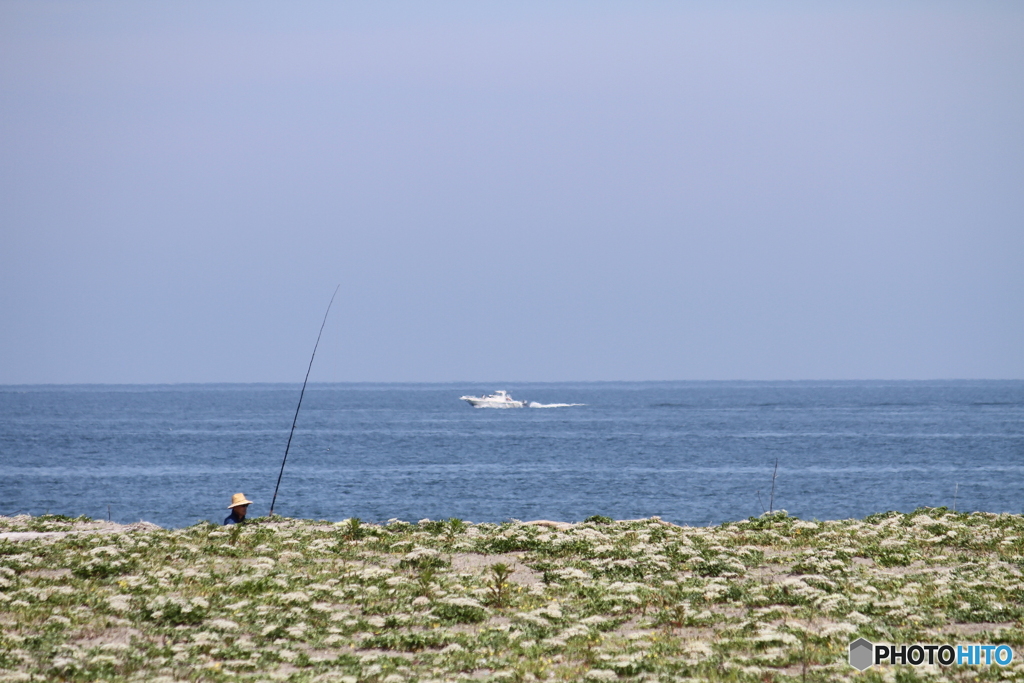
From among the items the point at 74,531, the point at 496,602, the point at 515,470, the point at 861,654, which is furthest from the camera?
the point at 515,470

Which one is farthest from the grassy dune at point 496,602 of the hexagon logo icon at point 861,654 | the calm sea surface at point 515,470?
the calm sea surface at point 515,470

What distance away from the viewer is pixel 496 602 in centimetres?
1445

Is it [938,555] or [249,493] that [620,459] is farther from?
[938,555]

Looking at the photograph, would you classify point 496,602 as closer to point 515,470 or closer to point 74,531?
point 74,531

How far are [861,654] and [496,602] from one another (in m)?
5.09

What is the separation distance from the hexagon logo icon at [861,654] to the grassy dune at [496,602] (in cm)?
16

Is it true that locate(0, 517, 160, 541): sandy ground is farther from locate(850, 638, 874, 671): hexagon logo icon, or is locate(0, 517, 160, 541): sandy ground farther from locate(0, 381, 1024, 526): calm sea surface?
locate(0, 381, 1024, 526): calm sea surface

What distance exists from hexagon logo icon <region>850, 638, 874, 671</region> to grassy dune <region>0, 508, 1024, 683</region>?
16 centimetres

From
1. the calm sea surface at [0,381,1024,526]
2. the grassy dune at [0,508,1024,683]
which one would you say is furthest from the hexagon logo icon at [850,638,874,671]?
the calm sea surface at [0,381,1024,526]

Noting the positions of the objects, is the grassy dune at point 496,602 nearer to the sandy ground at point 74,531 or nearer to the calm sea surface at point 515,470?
the sandy ground at point 74,531

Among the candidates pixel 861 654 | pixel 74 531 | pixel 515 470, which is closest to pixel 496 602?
pixel 861 654

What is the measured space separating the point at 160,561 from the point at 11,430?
115m

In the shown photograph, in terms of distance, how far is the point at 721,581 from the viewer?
51.1 feet

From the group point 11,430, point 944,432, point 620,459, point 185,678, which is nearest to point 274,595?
point 185,678
